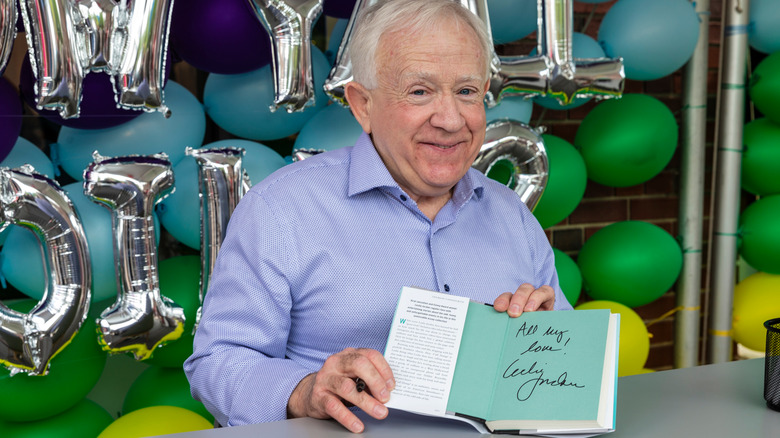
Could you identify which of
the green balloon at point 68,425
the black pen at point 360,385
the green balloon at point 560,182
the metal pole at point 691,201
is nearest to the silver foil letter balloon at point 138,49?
the green balloon at point 68,425

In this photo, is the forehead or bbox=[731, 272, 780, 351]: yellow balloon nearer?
the forehead

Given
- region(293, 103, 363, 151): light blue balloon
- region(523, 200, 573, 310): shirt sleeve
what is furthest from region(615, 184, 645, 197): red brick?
region(523, 200, 573, 310): shirt sleeve

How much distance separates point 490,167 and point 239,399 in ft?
3.69

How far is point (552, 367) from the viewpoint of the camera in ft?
2.84

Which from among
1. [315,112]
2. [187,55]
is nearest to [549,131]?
[315,112]

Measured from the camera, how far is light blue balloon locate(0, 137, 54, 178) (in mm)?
1625

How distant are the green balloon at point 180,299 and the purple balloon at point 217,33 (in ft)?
1.62

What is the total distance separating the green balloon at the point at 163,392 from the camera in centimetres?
182

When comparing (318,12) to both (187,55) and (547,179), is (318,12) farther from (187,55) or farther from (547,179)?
(547,179)

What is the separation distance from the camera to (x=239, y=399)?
3.52ft

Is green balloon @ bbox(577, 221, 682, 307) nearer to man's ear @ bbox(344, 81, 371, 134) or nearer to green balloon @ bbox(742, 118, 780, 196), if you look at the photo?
green balloon @ bbox(742, 118, 780, 196)

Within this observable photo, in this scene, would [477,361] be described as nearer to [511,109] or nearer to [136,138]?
[136,138]

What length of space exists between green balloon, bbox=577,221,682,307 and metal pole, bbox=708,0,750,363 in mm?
285
